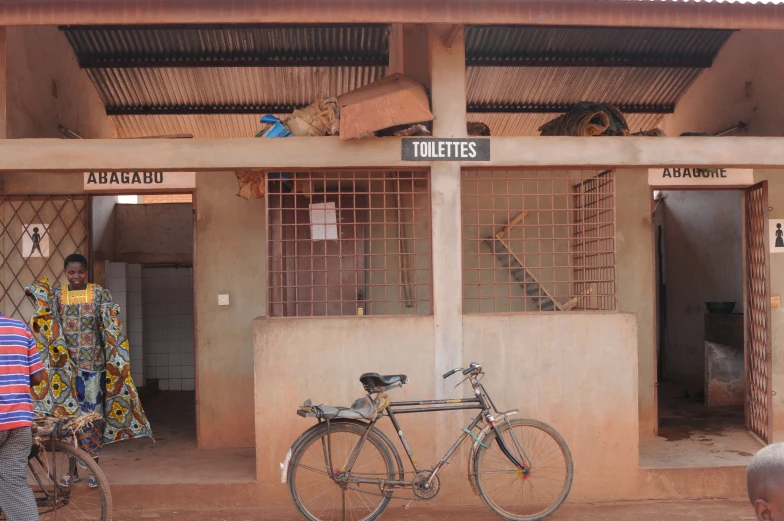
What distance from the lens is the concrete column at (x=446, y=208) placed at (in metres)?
5.82

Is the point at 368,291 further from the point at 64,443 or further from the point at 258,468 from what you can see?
the point at 64,443

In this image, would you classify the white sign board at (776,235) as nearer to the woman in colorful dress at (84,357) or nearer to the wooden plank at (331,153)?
the wooden plank at (331,153)

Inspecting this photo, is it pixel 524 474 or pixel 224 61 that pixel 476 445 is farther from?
pixel 224 61

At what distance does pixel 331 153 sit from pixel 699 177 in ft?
12.9

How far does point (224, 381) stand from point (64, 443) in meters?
2.64

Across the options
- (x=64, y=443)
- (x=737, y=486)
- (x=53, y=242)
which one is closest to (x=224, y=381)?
(x=53, y=242)

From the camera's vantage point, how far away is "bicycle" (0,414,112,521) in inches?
187

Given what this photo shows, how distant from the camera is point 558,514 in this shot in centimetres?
566

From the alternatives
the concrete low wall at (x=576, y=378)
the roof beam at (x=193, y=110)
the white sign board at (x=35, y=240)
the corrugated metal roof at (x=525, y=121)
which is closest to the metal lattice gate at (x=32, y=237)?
the white sign board at (x=35, y=240)

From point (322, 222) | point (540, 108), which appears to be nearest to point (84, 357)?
point (322, 222)

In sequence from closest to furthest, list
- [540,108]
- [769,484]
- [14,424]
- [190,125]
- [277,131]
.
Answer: [769,484], [14,424], [277,131], [540,108], [190,125]

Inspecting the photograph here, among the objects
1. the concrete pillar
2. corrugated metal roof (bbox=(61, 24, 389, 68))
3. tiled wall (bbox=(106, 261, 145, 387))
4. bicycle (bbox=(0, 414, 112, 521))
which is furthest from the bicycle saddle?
tiled wall (bbox=(106, 261, 145, 387))

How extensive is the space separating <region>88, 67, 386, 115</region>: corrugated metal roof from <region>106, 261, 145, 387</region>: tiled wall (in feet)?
8.50

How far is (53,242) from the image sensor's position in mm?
7543
